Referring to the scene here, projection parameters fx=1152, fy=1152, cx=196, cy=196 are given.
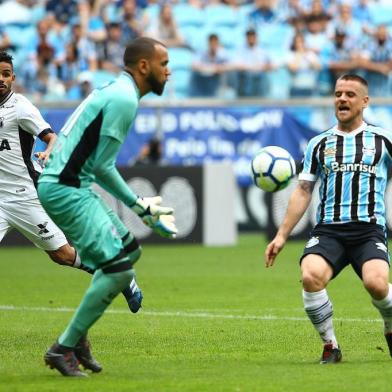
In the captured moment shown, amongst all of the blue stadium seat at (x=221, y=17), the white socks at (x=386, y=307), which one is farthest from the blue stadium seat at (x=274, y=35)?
the white socks at (x=386, y=307)

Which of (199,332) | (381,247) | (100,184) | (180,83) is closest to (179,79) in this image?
(180,83)

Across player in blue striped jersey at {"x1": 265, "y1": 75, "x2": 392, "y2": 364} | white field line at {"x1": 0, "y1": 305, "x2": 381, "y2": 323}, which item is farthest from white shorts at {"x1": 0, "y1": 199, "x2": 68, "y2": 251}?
player in blue striped jersey at {"x1": 265, "y1": 75, "x2": 392, "y2": 364}

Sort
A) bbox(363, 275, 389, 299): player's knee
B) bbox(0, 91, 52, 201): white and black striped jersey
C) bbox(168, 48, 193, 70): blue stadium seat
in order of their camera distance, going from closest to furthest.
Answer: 1. bbox(363, 275, 389, 299): player's knee
2. bbox(0, 91, 52, 201): white and black striped jersey
3. bbox(168, 48, 193, 70): blue stadium seat

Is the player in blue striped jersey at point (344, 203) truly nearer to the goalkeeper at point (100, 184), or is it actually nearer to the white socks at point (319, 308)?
the white socks at point (319, 308)

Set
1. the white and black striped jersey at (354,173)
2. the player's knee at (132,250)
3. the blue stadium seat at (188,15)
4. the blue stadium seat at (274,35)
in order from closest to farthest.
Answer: the player's knee at (132,250) < the white and black striped jersey at (354,173) < the blue stadium seat at (274,35) < the blue stadium seat at (188,15)

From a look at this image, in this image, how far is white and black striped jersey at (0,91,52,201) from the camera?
9.75 meters

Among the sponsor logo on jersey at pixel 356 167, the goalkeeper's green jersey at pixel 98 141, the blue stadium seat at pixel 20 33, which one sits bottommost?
the blue stadium seat at pixel 20 33

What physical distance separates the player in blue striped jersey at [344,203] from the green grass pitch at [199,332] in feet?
1.46

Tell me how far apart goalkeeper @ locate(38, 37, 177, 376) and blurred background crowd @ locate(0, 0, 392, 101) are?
1481cm

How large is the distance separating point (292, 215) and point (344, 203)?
382mm

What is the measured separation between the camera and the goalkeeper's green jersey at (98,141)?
23.4 ft

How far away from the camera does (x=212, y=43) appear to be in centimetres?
2298

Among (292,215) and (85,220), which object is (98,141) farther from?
(292,215)

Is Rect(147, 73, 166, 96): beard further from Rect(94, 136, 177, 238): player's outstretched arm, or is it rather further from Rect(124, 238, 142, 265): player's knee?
Rect(124, 238, 142, 265): player's knee
